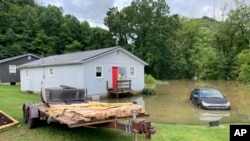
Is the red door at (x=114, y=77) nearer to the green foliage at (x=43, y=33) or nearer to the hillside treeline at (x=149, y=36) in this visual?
the hillside treeline at (x=149, y=36)

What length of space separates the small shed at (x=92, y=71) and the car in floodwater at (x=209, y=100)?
842 centimetres

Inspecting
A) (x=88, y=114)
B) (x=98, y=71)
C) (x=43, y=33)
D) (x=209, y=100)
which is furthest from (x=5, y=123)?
(x=43, y=33)

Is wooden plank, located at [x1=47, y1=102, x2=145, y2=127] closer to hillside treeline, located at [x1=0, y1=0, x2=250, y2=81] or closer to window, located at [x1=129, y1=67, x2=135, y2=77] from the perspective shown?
window, located at [x1=129, y1=67, x2=135, y2=77]

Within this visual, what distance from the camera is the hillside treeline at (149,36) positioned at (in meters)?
50.0

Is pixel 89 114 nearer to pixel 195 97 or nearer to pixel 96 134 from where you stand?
pixel 96 134

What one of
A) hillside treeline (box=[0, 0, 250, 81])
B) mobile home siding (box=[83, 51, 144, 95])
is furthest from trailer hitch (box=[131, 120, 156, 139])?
hillside treeline (box=[0, 0, 250, 81])

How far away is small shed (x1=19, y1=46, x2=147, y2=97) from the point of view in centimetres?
2295

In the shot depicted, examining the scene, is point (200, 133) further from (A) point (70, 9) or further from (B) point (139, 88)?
(A) point (70, 9)

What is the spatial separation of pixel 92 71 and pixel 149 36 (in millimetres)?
31866

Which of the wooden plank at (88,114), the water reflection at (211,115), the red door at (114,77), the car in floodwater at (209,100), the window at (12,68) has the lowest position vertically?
the water reflection at (211,115)

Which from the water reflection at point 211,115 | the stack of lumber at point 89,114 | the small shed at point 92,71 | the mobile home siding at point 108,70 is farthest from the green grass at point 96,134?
the mobile home siding at point 108,70

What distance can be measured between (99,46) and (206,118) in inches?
1787

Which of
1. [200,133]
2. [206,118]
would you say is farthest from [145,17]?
[200,133]

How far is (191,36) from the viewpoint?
61531 millimetres
